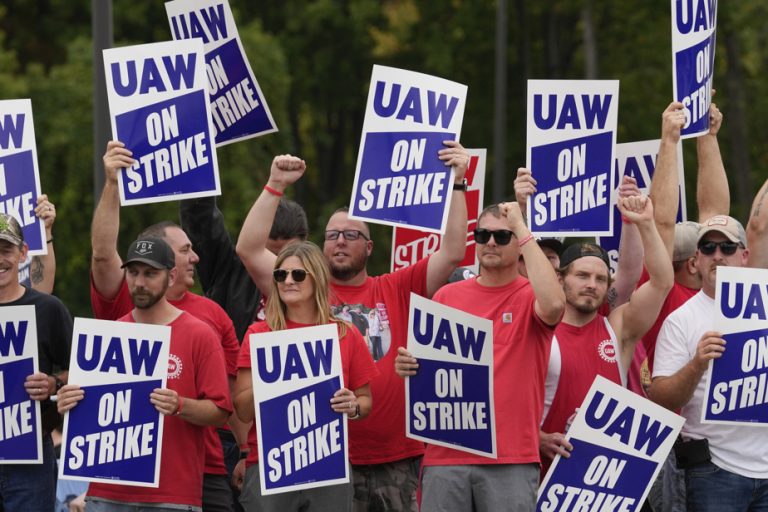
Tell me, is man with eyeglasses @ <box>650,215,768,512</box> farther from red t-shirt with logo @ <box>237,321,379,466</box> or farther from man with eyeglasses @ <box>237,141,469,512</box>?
red t-shirt with logo @ <box>237,321,379,466</box>

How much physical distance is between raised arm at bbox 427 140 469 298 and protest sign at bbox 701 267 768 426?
4.27ft

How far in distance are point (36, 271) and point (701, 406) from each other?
3.66 meters

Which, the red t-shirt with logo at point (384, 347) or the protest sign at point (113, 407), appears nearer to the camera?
the protest sign at point (113, 407)

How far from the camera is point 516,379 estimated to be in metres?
6.91

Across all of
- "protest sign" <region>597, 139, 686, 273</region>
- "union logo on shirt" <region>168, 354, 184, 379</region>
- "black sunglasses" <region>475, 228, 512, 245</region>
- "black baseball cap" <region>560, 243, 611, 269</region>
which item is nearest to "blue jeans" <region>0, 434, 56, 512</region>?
"union logo on shirt" <region>168, 354, 184, 379</region>

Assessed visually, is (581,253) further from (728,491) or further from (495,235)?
(728,491)

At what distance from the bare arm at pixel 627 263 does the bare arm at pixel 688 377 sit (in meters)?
0.78

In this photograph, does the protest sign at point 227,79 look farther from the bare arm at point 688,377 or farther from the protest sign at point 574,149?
the bare arm at point 688,377

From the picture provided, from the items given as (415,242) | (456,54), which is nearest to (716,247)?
(415,242)

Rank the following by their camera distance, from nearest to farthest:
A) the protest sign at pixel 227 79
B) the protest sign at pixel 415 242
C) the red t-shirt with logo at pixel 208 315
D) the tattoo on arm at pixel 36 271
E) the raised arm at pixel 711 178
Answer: the red t-shirt with logo at pixel 208 315
the tattoo on arm at pixel 36 271
the raised arm at pixel 711 178
the protest sign at pixel 227 79
the protest sign at pixel 415 242

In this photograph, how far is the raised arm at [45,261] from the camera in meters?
7.76

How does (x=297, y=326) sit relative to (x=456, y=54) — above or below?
below

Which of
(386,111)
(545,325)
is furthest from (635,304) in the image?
(386,111)

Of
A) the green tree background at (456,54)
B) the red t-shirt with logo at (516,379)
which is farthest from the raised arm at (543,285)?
the green tree background at (456,54)
